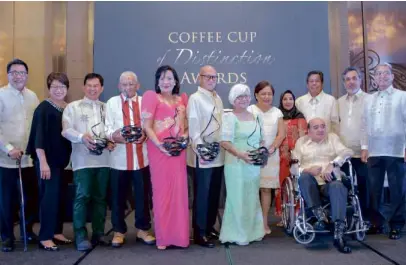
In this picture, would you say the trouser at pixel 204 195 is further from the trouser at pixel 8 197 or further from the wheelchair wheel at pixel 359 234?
the trouser at pixel 8 197

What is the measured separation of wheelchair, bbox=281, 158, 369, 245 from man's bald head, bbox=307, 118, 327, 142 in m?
0.29

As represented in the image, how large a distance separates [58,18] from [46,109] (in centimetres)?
421

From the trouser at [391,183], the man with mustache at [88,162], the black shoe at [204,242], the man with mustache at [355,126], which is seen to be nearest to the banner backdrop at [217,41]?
the man with mustache at [355,126]

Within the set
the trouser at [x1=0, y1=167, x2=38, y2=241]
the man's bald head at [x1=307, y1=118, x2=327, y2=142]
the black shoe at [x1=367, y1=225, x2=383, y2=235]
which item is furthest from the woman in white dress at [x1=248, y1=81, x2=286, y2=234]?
the trouser at [x1=0, y1=167, x2=38, y2=241]

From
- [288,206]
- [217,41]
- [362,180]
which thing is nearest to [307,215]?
[288,206]

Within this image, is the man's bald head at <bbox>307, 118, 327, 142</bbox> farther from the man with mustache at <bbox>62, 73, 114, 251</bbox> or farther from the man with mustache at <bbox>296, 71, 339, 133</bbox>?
the man with mustache at <bbox>62, 73, 114, 251</bbox>

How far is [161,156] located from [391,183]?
2087mm

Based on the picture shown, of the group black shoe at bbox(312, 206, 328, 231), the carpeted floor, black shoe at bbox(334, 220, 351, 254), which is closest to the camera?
the carpeted floor

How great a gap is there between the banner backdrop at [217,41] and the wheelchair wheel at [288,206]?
214 centimetres

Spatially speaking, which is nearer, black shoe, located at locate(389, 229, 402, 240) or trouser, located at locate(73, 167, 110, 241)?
trouser, located at locate(73, 167, 110, 241)

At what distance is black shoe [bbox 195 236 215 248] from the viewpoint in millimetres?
3324

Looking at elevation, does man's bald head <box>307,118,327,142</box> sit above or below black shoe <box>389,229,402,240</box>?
above

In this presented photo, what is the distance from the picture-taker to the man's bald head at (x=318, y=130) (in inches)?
142

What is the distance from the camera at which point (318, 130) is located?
3.60 m
